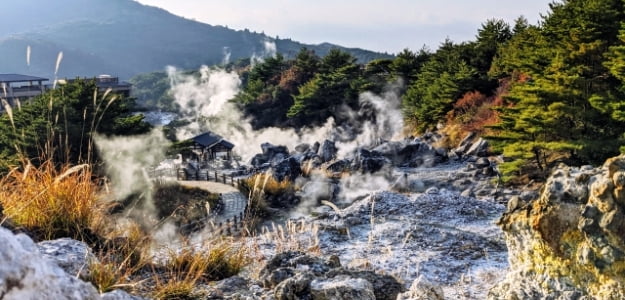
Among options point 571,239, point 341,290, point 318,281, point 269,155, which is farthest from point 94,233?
point 269,155

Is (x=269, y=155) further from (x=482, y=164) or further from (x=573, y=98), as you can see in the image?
(x=573, y=98)

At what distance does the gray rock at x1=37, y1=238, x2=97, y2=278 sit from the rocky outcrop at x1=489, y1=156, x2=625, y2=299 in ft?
10.5

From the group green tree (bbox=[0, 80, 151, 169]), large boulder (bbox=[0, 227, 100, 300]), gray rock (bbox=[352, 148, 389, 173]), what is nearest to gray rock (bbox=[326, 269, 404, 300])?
large boulder (bbox=[0, 227, 100, 300])

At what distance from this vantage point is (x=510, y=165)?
17344mm

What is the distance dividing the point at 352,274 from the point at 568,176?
7.08 ft

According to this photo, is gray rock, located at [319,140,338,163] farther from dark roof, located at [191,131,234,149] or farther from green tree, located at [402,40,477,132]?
dark roof, located at [191,131,234,149]

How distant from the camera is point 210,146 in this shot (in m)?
33.5

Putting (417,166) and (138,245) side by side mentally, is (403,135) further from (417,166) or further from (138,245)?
(138,245)

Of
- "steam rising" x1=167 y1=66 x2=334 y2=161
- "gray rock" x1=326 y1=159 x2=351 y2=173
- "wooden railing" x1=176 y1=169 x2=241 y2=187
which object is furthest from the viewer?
"steam rising" x1=167 y1=66 x2=334 y2=161

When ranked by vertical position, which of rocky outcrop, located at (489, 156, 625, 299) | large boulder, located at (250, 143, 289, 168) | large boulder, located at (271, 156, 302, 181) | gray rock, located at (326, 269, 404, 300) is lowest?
large boulder, located at (250, 143, 289, 168)

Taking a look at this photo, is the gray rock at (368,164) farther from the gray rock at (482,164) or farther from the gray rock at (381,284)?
the gray rock at (381,284)

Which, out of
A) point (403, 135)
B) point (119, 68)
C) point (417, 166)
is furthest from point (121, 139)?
point (119, 68)

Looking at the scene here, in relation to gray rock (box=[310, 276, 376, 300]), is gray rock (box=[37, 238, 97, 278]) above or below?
above

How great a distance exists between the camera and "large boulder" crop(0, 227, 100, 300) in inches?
62.3
